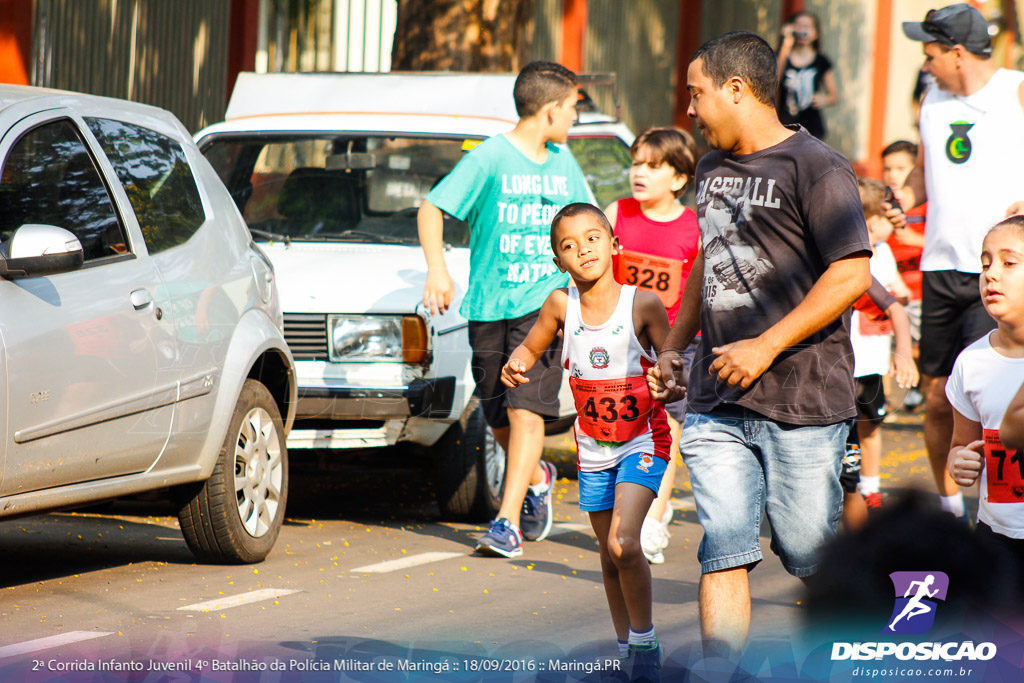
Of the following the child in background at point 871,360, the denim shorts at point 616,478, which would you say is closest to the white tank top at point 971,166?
the child in background at point 871,360

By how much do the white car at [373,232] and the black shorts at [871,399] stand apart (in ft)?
5.13

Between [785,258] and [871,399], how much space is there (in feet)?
10.2

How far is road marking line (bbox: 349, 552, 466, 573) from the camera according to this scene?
6180 mm

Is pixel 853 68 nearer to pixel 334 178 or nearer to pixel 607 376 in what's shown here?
pixel 334 178

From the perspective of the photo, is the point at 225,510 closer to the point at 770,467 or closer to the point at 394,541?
the point at 394,541

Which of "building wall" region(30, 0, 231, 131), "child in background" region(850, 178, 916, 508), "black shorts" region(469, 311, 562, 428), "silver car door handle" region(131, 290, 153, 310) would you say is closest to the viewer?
"silver car door handle" region(131, 290, 153, 310)

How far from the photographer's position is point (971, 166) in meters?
6.23

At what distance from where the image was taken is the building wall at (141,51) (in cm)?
1269

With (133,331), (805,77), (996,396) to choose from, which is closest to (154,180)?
(133,331)

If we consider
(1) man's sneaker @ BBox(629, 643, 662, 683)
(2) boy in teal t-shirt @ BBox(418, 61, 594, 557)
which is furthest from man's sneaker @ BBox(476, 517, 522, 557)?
(1) man's sneaker @ BBox(629, 643, 662, 683)

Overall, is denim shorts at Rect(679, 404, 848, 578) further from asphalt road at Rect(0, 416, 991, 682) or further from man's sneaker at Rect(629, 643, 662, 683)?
man's sneaker at Rect(629, 643, 662, 683)

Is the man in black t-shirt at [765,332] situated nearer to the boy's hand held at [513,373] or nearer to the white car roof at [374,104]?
the boy's hand held at [513,373]

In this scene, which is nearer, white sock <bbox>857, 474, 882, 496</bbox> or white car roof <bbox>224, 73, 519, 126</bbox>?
white sock <bbox>857, 474, 882, 496</bbox>

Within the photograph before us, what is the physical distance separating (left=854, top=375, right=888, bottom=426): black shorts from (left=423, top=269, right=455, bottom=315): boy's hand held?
6.33ft
